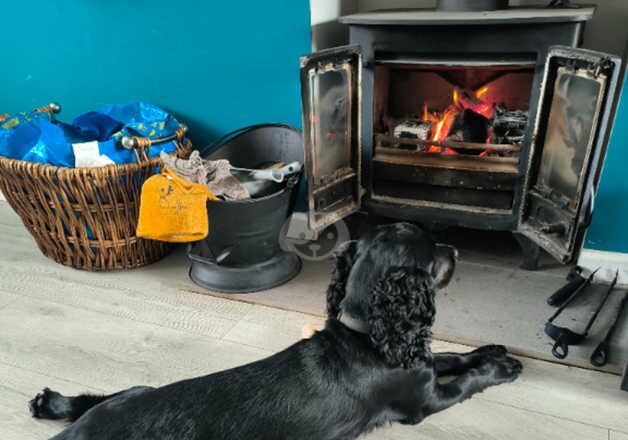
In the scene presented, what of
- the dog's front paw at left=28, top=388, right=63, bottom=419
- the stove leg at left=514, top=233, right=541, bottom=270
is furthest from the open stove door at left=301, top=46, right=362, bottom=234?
the dog's front paw at left=28, top=388, right=63, bottom=419

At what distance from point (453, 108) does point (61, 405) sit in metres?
1.76

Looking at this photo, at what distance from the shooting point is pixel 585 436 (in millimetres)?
1235

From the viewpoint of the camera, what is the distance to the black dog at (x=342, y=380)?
977 mm

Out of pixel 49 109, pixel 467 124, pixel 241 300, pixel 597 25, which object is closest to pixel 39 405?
pixel 241 300

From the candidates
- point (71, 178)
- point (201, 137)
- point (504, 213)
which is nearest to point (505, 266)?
point (504, 213)

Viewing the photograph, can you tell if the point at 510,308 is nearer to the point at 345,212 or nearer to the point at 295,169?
the point at 345,212

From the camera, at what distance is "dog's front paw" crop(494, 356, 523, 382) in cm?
141

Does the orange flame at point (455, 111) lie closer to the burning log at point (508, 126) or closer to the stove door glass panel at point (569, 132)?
the burning log at point (508, 126)

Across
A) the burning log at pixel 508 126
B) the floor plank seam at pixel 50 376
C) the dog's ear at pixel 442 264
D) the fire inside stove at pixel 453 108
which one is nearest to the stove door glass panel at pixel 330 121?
the fire inside stove at pixel 453 108

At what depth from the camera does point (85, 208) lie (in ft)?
6.08

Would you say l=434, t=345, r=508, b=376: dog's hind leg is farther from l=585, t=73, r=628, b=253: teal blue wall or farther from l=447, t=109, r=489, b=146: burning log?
l=447, t=109, r=489, b=146: burning log

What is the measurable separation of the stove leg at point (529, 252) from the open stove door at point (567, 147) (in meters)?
0.06

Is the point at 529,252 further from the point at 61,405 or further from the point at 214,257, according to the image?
the point at 61,405

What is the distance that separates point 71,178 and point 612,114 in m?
1.92
